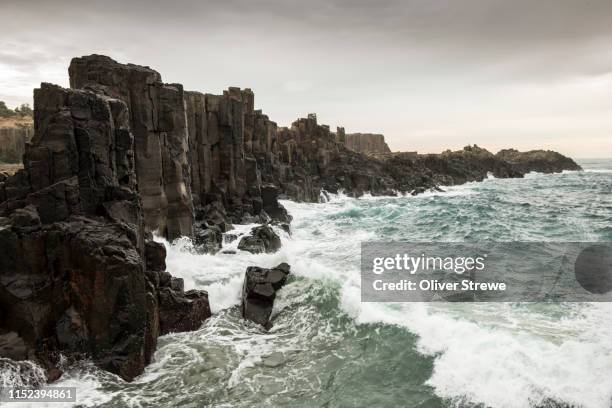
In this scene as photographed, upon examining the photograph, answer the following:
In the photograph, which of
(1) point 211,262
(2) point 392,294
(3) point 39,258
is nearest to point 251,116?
(1) point 211,262

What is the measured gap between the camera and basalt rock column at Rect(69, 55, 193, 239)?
2152cm

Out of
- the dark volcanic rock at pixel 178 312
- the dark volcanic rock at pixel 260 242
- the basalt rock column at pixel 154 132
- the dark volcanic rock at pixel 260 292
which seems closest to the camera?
the dark volcanic rock at pixel 178 312

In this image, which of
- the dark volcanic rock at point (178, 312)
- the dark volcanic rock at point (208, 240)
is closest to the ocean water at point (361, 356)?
the dark volcanic rock at point (178, 312)

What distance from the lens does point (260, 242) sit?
25.1 metres

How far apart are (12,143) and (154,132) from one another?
37.4m

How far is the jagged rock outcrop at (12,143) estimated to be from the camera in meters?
49.8

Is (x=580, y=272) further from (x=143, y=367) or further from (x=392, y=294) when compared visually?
(x=143, y=367)

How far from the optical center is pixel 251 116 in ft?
153

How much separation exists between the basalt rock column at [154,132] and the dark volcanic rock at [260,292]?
7.81m

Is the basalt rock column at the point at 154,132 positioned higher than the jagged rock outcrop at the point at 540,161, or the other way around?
the jagged rock outcrop at the point at 540,161

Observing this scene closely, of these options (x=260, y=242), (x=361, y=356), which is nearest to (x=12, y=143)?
(x=260, y=242)

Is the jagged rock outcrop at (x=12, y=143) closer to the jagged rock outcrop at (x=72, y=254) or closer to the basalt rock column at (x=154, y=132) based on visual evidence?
the basalt rock column at (x=154, y=132)

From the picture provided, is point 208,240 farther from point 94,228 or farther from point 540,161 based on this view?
point 540,161

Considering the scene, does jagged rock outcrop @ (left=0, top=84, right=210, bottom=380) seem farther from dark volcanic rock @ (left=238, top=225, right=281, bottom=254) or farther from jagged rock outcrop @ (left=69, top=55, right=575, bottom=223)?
dark volcanic rock @ (left=238, top=225, right=281, bottom=254)
